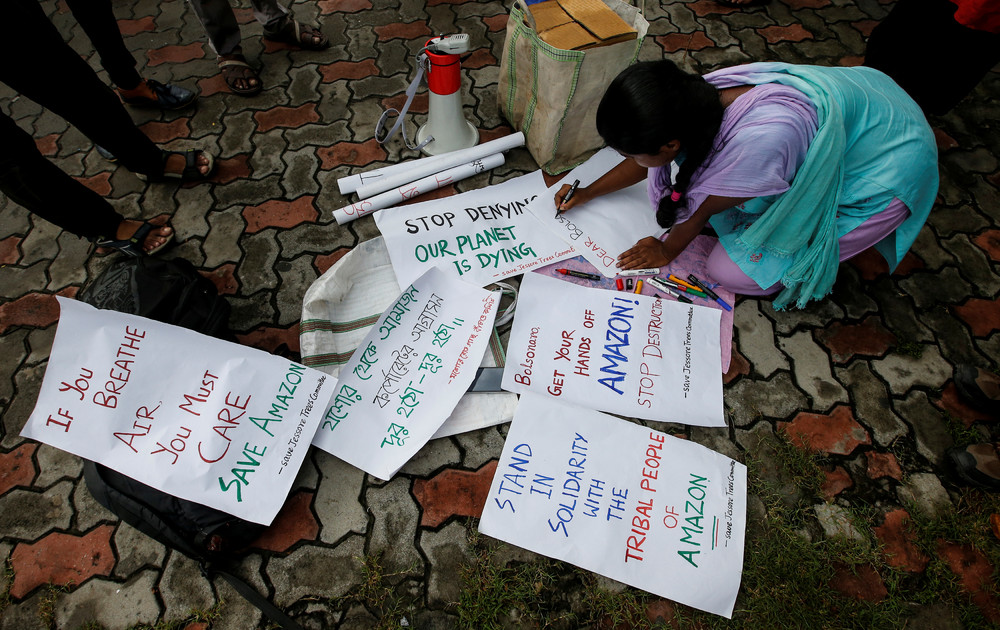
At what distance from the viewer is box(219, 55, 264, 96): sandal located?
2.64 metres

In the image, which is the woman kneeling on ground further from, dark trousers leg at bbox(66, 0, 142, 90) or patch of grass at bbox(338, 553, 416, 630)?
dark trousers leg at bbox(66, 0, 142, 90)

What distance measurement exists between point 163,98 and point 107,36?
13.9 inches

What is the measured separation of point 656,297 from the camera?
1.88m

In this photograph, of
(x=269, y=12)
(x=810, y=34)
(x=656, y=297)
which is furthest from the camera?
(x=810, y=34)

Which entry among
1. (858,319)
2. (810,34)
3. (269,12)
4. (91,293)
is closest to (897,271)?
(858,319)

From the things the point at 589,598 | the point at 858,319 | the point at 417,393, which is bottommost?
the point at 589,598

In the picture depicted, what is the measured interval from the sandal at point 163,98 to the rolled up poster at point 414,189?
128 centimetres

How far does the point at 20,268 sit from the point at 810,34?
4.53 metres

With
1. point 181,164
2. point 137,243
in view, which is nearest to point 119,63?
point 181,164

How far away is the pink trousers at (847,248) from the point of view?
1.68 meters

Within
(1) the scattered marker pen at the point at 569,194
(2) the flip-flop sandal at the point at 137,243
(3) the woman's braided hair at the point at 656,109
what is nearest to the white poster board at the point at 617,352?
(1) the scattered marker pen at the point at 569,194

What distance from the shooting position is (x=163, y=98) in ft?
8.41

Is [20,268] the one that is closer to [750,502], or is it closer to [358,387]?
[358,387]

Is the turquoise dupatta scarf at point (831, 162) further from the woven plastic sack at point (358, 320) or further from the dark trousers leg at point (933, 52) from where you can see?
the woven plastic sack at point (358, 320)
